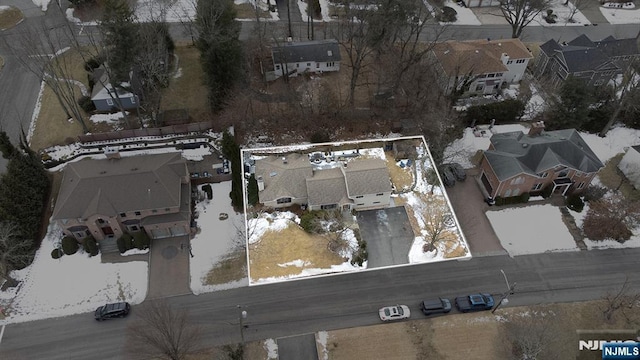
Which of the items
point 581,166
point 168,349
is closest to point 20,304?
point 168,349

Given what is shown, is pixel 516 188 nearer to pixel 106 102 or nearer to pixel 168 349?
pixel 168 349

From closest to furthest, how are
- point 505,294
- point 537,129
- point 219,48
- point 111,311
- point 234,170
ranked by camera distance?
point 111,311 → point 505,294 → point 234,170 → point 537,129 → point 219,48

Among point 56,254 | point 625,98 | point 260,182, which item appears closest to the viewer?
point 260,182

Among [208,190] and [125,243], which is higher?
[208,190]

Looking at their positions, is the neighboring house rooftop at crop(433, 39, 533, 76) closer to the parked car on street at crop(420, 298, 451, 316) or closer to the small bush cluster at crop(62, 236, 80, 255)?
the parked car on street at crop(420, 298, 451, 316)

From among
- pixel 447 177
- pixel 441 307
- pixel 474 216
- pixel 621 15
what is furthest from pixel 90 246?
pixel 621 15

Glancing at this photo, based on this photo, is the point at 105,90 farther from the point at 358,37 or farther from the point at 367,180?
the point at 367,180

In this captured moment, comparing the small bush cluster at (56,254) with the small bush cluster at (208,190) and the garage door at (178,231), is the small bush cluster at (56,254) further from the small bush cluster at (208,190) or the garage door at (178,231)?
the small bush cluster at (208,190)
